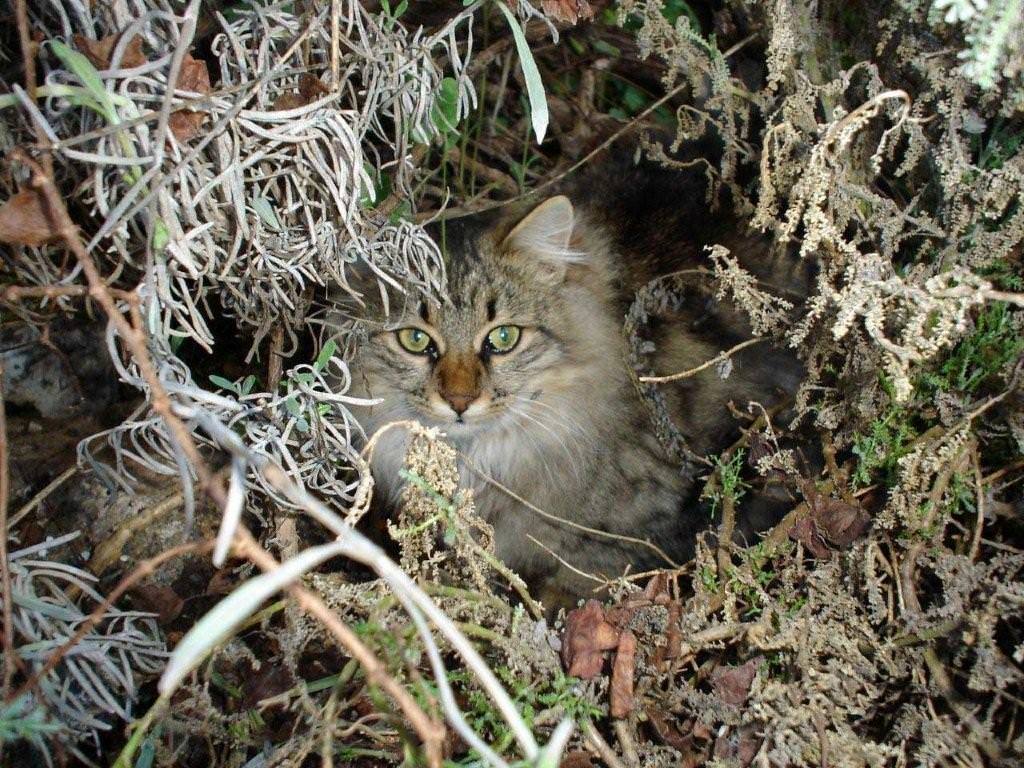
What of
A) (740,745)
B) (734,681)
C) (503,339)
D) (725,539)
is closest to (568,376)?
(503,339)

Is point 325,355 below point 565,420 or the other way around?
the other way around

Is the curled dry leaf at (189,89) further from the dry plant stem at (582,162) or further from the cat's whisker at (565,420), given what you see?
the cat's whisker at (565,420)

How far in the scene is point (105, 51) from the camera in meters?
1.55

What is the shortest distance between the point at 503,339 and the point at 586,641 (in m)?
0.90

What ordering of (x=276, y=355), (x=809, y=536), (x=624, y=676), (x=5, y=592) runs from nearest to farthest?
1. (x=5, y=592)
2. (x=624, y=676)
3. (x=809, y=536)
4. (x=276, y=355)

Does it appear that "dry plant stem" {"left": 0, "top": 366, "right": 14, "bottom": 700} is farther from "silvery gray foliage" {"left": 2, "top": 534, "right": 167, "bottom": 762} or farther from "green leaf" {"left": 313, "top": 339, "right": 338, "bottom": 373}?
"green leaf" {"left": 313, "top": 339, "right": 338, "bottom": 373}

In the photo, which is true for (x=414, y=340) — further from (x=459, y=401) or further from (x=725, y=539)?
(x=725, y=539)

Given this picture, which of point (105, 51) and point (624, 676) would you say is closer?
point (105, 51)

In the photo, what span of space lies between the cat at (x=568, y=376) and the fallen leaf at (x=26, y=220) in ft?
2.87

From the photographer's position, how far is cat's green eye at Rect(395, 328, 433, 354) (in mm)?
2283

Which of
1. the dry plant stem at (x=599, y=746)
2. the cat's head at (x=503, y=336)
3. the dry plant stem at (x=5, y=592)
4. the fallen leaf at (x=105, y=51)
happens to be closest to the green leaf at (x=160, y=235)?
the fallen leaf at (x=105, y=51)

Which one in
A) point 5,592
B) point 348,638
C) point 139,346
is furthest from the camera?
point 5,592

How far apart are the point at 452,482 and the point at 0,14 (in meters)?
1.29

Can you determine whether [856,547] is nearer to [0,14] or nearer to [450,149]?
[450,149]
